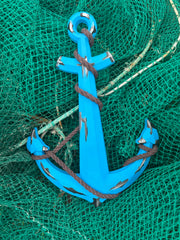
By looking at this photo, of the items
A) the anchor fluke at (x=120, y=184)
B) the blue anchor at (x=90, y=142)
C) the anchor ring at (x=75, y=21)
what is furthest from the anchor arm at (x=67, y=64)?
the anchor fluke at (x=120, y=184)

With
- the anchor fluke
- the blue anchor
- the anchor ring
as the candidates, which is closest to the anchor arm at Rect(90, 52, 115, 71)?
the blue anchor

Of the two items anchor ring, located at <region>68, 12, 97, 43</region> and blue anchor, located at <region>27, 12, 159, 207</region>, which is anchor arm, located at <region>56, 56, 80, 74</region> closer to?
blue anchor, located at <region>27, 12, 159, 207</region>

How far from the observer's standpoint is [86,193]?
1.10 meters

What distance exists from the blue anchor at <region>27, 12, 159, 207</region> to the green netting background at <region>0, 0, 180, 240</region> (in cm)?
9

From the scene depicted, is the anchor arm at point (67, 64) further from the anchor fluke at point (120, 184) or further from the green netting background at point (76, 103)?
the anchor fluke at point (120, 184)

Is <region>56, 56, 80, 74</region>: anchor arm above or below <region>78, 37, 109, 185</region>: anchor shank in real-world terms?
above

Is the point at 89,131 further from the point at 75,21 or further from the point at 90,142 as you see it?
the point at 75,21

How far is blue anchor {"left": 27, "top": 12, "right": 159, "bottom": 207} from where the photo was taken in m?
1.04

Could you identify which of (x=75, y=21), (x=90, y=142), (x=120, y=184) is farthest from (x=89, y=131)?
(x=75, y=21)

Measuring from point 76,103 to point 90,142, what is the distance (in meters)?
0.30

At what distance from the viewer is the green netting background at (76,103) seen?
1076mm

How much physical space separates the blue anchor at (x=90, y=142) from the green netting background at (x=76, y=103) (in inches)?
3.4

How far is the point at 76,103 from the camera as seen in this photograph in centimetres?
128

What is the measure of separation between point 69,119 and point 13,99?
32 centimetres
